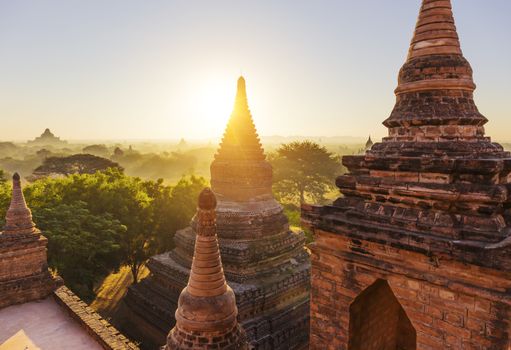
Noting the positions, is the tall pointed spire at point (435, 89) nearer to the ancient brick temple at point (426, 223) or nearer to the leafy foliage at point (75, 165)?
the ancient brick temple at point (426, 223)

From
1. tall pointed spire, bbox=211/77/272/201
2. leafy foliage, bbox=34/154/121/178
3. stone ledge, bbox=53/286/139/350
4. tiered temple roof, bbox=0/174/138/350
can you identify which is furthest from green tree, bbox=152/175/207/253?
leafy foliage, bbox=34/154/121/178

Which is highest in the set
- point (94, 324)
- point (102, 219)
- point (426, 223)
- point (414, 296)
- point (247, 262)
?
point (426, 223)

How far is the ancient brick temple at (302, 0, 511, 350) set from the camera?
14.6 feet

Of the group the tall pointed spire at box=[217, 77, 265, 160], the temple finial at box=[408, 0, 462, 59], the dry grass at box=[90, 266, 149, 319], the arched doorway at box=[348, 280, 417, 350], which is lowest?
the dry grass at box=[90, 266, 149, 319]

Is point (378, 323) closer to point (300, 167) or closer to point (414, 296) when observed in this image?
point (414, 296)

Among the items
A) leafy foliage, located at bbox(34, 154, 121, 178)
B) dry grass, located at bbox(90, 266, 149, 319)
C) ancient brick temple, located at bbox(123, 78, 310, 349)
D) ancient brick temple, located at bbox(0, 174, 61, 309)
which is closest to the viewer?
ancient brick temple, located at bbox(123, 78, 310, 349)

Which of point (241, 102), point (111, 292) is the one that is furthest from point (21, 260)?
point (241, 102)

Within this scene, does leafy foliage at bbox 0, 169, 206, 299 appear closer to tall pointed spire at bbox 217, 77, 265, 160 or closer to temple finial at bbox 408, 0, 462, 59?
tall pointed spire at bbox 217, 77, 265, 160

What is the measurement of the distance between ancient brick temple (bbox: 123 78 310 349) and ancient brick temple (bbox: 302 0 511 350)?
8.15m

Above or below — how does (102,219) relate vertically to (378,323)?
below

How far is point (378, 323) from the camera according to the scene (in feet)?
21.8

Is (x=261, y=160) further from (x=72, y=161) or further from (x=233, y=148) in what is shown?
(x=72, y=161)

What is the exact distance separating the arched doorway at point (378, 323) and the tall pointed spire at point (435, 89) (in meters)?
2.46

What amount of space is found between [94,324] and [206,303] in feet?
27.7
